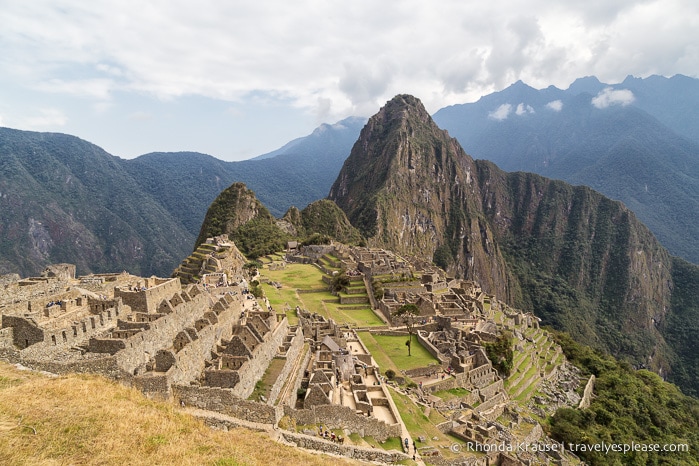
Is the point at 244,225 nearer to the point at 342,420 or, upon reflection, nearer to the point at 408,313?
the point at 408,313

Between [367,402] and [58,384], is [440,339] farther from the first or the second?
[58,384]

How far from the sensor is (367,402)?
2331 centimetres

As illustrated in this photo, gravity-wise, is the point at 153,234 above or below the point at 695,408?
above

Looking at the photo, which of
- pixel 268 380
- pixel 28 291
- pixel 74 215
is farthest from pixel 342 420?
pixel 74 215

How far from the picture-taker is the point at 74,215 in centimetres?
11412

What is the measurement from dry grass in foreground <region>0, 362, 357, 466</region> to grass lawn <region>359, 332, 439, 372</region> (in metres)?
20.2

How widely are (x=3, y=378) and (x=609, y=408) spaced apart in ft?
168

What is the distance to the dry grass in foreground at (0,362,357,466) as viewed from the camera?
35.3 ft

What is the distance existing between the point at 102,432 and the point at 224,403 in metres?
5.92

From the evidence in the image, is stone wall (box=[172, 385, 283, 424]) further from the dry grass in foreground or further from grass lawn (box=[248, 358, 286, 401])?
the dry grass in foreground

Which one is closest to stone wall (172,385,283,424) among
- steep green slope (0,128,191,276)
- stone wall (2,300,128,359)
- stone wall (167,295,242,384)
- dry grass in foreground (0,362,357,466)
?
stone wall (167,295,242,384)

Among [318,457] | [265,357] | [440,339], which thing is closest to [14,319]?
[265,357]

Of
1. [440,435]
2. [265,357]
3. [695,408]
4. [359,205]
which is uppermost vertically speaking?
[359,205]

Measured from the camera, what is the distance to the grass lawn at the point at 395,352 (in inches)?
1372
